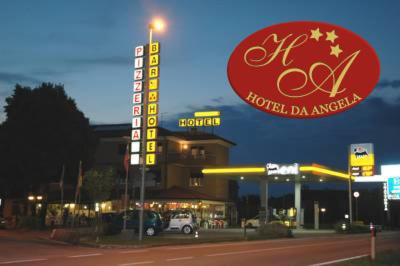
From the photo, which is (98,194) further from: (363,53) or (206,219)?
(363,53)

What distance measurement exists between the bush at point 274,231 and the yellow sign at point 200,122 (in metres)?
27.9

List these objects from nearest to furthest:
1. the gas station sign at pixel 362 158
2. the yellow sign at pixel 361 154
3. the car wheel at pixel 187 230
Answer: the car wheel at pixel 187 230 → the gas station sign at pixel 362 158 → the yellow sign at pixel 361 154

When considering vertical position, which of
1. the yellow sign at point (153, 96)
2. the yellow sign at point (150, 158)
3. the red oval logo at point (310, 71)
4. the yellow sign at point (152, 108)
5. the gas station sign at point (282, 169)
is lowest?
the red oval logo at point (310, 71)

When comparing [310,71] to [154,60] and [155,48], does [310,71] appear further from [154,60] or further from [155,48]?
[155,48]

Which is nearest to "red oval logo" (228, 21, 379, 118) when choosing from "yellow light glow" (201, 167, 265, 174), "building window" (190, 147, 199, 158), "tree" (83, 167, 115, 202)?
"tree" (83, 167, 115, 202)

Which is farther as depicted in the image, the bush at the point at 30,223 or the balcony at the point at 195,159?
the balcony at the point at 195,159

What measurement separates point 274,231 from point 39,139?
22.0 m

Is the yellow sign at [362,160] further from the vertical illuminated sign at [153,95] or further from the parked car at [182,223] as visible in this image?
the vertical illuminated sign at [153,95]

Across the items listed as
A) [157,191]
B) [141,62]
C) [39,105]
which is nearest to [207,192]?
[157,191]

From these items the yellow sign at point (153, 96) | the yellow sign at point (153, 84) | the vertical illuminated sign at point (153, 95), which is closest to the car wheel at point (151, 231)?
the vertical illuminated sign at point (153, 95)

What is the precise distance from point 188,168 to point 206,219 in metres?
7.55

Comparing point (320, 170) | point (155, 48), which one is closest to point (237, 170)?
point (320, 170)

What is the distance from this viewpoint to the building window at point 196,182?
61.0m

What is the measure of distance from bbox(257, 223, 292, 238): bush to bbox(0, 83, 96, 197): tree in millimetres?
19220
